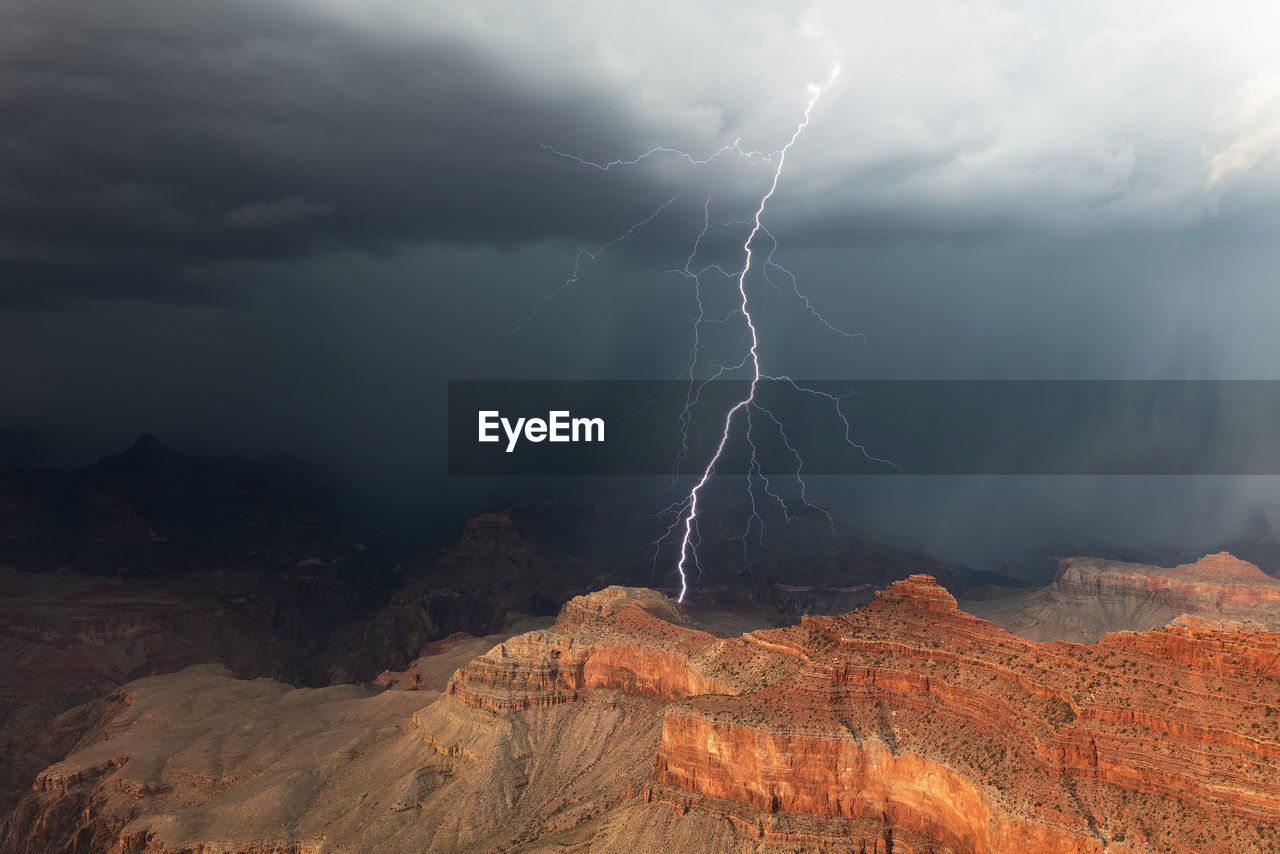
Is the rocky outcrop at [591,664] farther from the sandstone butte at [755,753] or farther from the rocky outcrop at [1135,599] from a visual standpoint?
the rocky outcrop at [1135,599]

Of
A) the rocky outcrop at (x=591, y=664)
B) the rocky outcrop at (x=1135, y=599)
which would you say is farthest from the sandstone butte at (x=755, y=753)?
the rocky outcrop at (x=1135, y=599)

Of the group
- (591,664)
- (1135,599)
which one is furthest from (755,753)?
(1135,599)

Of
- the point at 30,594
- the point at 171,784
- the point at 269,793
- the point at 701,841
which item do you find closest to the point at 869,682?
the point at 701,841

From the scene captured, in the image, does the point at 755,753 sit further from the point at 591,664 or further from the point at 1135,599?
the point at 1135,599

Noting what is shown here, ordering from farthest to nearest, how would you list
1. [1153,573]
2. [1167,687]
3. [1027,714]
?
[1153,573], [1027,714], [1167,687]

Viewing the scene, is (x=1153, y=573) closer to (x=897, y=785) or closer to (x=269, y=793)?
(x=897, y=785)

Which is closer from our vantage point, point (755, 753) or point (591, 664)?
point (755, 753)
